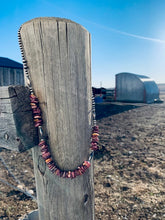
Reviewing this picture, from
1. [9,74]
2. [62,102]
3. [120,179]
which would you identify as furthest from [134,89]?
[62,102]

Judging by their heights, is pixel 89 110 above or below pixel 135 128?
above

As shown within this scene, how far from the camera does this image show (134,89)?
18.2 meters

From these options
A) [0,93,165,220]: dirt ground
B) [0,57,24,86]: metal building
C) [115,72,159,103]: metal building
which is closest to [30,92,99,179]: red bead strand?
[0,93,165,220]: dirt ground

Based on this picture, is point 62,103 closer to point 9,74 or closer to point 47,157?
point 47,157

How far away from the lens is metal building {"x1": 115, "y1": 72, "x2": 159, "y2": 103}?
17.5m

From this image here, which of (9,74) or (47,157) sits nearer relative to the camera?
(47,157)

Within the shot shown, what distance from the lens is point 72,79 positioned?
1.11 m

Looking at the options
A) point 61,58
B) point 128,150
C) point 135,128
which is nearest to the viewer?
point 61,58

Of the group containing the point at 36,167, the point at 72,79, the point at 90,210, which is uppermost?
the point at 72,79

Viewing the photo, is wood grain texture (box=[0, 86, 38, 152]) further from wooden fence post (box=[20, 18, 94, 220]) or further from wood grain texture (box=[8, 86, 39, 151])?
wooden fence post (box=[20, 18, 94, 220])

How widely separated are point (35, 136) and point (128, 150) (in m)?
5.03

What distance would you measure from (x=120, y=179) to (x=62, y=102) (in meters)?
3.60

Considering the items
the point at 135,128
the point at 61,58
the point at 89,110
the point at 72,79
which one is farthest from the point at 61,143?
the point at 135,128

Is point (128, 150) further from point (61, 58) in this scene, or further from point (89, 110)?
point (61, 58)
